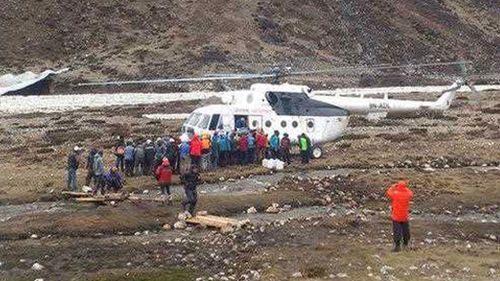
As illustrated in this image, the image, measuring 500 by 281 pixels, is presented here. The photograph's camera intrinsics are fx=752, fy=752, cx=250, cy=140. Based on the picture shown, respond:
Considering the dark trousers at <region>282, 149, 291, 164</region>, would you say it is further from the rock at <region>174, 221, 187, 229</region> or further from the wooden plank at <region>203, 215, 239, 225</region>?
the rock at <region>174, 221, 187, 229</region>

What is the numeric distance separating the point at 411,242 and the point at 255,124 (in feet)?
49.7

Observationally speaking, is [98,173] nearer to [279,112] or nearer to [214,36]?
[279,112]

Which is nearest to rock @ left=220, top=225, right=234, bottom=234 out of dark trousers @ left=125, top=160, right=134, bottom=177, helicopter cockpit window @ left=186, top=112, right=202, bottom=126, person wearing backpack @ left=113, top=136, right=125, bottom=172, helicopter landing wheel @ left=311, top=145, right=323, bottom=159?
dark trousers @ left=125, top=160, right=134, bottom=177

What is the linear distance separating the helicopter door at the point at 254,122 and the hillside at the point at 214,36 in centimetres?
5548

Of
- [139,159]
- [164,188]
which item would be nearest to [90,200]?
[164,188]

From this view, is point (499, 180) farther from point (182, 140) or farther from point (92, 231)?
point (92, 231)

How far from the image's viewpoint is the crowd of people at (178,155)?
28.0 metres

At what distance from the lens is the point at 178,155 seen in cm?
3172

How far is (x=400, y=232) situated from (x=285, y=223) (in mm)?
4683

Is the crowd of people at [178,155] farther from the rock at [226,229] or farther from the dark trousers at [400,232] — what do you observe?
the dark trousers at [400,232]

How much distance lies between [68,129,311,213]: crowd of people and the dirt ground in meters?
0.82

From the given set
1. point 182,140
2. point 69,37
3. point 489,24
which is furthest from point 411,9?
point 182,140

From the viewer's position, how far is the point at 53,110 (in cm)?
6981

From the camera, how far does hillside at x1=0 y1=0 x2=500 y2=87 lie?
95000mm
